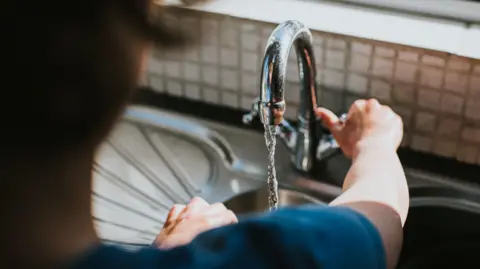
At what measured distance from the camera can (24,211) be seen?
455 mm

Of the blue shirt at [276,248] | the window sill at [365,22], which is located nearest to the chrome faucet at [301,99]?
the window sill at [365,22]

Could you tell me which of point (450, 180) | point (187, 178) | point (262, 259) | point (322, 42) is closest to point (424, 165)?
point (450, 180)

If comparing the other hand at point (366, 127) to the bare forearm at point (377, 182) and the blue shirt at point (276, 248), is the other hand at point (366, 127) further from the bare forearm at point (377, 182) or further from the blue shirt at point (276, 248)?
the blue shirt at point (276, 248)

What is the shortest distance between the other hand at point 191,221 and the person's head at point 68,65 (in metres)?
0.32

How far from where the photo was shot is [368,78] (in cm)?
100

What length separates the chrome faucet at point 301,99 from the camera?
2.68 ft

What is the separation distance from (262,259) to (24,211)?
0.17 metres

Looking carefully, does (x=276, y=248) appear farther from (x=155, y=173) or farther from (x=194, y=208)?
(x=155, y=173)

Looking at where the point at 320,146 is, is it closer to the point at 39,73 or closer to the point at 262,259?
the point at 262,259

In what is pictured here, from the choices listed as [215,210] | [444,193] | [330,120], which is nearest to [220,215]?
[215,210]

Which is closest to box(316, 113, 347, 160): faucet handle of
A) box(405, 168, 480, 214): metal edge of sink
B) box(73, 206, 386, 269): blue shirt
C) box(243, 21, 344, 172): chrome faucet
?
box(243, 21, 344, 172): chrome faucet

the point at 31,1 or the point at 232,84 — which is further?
the point at 232,84

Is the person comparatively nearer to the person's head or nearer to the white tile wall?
the person's head

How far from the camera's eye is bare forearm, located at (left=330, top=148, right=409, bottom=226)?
0.74m
